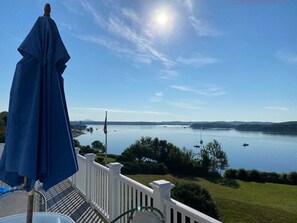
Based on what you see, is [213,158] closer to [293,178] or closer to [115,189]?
[293,178]

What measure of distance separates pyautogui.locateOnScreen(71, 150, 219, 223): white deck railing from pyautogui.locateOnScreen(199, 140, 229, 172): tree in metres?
22.0

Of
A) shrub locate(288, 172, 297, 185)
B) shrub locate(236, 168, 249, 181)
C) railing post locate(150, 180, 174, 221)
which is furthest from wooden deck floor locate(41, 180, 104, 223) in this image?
shrub locate(288, 172, 297, 185)

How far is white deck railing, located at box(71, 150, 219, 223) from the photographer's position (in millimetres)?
2047

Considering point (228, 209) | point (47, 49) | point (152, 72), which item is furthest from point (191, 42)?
point (47, 49)

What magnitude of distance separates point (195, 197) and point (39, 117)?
2692 mm

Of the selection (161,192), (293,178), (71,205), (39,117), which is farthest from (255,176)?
(39,117)

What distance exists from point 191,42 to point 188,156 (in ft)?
52.6

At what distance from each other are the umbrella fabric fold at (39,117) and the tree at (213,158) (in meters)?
25.3

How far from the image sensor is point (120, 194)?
11.3 ft

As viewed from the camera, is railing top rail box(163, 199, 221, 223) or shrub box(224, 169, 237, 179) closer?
railing top rail box(163, 199, 221, 223)

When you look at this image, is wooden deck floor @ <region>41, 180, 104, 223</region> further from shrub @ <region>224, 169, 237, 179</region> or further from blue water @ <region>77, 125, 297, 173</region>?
blue water @ <region>77, 125, 297, 173</region>

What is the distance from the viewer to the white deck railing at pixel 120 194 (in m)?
2.05

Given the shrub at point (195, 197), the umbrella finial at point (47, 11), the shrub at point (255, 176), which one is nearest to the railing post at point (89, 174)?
the shrub at point (195, 197)

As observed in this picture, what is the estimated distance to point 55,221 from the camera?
7.17 feet
